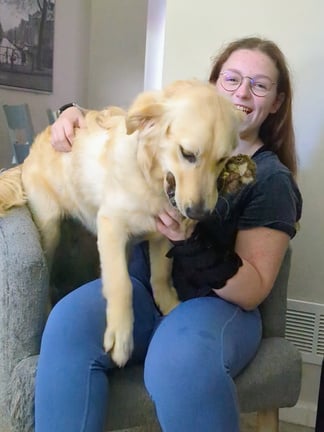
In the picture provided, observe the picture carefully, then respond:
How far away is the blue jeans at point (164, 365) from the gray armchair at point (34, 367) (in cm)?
4

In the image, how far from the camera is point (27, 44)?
3705mm

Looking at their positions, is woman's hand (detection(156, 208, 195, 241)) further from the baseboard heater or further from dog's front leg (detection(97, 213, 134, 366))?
the baseboard heater

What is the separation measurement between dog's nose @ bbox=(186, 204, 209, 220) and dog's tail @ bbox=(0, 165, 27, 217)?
0.53m

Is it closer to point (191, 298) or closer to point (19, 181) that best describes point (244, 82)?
point (191, 298)

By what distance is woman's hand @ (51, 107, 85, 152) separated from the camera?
1.34 m

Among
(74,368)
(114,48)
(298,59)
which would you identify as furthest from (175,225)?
(114,48)

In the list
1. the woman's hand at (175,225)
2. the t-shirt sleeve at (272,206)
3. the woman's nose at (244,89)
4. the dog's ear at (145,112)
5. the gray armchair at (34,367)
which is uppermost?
the woman's nose at (244,89)

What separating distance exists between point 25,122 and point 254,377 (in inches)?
78.5

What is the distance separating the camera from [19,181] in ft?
4.59

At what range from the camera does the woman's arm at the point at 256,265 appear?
1.06 metres

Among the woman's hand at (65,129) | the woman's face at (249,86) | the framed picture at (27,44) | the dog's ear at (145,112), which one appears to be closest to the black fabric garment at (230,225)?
the woman's face at (249,86)

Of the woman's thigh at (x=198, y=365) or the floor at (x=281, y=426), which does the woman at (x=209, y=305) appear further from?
the floor at (x=281, y=426)

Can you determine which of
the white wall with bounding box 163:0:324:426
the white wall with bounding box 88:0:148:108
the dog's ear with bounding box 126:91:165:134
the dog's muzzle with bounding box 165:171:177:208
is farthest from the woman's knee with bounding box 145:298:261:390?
the white wall with bounding box 88:0:148:108

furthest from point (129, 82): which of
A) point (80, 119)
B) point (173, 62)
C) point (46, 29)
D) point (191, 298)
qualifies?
point (191, 298)
